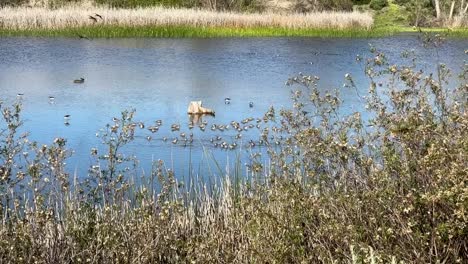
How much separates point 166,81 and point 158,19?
12.9 m

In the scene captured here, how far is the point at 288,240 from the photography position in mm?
3936

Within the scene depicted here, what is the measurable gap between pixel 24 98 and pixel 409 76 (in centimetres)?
878

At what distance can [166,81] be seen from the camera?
14.9m

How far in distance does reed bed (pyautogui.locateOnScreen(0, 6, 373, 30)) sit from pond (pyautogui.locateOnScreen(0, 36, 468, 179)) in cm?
→ 232

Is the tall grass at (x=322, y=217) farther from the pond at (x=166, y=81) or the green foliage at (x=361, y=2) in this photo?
the green foliage at (x=361, y=2)

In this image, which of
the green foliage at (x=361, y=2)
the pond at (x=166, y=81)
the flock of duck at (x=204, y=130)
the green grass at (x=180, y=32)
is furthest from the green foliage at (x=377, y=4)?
the flock of duck at (x=204, y=130)

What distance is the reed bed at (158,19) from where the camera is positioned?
84.2ft

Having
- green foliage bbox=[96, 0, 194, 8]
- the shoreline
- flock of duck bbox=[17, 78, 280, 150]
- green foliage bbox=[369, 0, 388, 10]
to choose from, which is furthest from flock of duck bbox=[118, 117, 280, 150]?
green foliage bbox=[369, 0, 388, 10]

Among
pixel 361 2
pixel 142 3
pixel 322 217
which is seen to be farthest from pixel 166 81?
pixel 361 2

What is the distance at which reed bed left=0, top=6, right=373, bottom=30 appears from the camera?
2566cm

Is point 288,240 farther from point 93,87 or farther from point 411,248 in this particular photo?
point 93,87

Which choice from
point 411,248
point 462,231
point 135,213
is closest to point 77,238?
point 135,213

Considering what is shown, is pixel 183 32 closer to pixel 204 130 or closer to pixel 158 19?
pixel 158 19

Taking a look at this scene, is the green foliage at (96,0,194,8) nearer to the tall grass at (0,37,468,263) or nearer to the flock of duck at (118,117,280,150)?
the flock of duck at (118,117,280,150)
